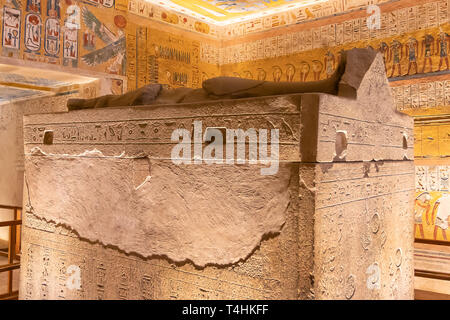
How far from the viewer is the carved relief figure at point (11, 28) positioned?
4996mm

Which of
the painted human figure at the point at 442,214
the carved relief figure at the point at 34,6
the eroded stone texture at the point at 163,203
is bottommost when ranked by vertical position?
the painted human figure at the point at 442,214

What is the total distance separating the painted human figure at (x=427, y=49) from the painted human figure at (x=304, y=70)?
1930 mm

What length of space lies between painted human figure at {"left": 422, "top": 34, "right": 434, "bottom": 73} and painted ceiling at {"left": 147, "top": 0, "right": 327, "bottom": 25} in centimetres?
201

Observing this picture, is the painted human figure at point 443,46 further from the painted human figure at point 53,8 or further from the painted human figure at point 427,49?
the painted human figure at point 53,8

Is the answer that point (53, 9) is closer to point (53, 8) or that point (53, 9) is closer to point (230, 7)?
point (53, 8)

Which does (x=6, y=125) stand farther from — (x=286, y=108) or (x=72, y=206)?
(x=286, y=108)

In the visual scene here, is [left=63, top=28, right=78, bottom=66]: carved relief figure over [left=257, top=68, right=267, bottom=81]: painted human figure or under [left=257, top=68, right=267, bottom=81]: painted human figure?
under

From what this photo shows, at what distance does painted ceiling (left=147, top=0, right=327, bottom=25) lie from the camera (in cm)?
744

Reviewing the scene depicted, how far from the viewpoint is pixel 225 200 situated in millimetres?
1895

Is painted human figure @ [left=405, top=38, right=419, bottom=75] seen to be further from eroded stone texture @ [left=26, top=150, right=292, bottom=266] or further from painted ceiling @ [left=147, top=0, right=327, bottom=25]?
eroded stone texture @ [left=26, top=150, right=292, bottom=266]

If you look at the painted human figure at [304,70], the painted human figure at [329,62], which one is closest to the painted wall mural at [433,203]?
the painted human figure at [329,62]

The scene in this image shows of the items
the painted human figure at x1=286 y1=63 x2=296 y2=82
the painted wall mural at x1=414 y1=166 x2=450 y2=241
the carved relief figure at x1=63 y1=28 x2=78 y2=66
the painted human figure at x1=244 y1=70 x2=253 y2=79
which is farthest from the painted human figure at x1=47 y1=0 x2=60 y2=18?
the painted wall mural at x1=414 y1=166 x2=450 y2=241

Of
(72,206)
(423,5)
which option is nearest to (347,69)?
(72,206)

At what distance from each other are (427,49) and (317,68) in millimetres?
1816
